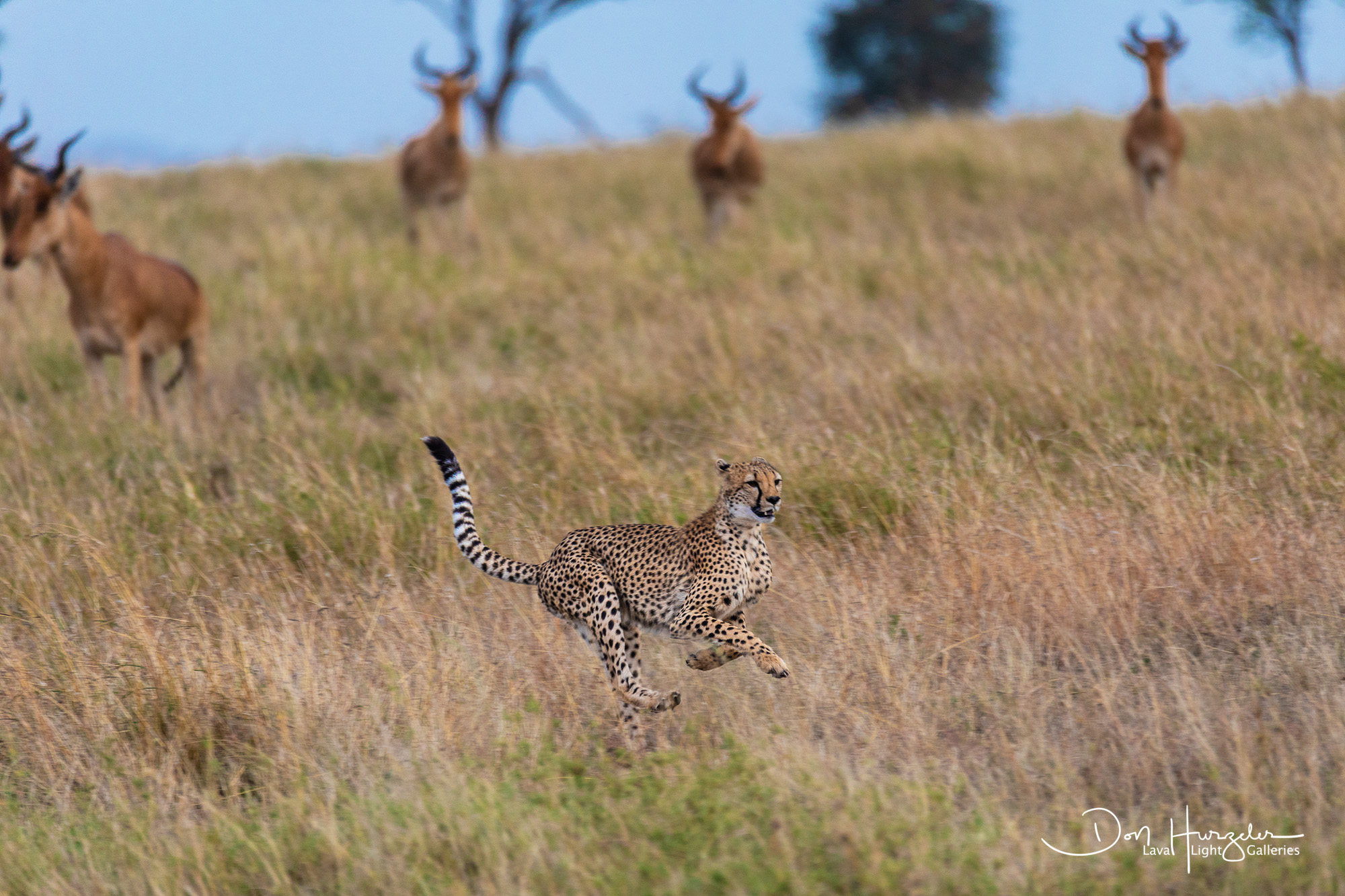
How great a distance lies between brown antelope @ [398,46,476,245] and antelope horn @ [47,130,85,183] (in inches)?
232

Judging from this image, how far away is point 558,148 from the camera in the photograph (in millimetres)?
22438

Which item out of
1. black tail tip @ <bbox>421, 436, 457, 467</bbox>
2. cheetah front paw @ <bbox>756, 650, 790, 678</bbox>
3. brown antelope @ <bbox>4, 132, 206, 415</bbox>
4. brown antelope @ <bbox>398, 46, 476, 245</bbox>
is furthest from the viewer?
brown antelope @ <bbox>398, 46, 476, 245</bbox>

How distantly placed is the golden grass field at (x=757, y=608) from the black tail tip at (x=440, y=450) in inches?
33.7

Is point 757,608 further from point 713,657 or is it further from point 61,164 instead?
point 61,164

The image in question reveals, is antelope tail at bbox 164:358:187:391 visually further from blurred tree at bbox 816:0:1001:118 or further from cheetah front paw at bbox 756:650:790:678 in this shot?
blurred tree at bbox 816:0:1001:118

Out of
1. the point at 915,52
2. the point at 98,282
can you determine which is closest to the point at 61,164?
the point at 98,282

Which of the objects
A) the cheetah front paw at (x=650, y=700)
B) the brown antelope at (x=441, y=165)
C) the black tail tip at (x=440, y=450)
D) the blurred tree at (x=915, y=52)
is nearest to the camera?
the cheetah front paw at (x=650, y=700)

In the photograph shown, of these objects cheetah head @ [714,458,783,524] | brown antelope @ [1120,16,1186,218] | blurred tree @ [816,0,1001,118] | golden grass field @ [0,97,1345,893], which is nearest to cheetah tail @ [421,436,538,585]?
golden grass field @ [0,97,1345,893]

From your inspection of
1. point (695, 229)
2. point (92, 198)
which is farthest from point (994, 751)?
point (92, 198)

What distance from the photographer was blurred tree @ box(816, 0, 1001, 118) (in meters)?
33.0

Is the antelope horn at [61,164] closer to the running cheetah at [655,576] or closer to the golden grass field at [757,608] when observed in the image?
the golden grass field at [757,608]

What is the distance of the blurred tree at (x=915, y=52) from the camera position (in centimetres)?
3297

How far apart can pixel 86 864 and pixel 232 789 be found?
1.76 ft

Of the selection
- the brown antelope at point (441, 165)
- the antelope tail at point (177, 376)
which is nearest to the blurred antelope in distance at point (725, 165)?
the brown antelope at point (441, 165)
